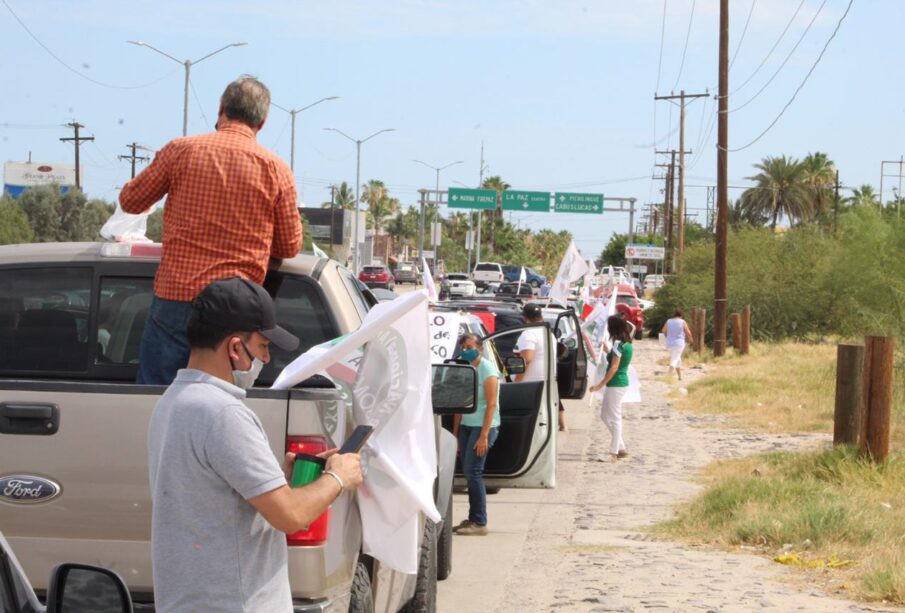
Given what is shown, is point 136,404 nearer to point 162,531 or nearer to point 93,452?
point 93,452

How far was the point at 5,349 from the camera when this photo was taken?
18.5 feet

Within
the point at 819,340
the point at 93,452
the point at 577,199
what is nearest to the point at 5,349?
the point at 93,452

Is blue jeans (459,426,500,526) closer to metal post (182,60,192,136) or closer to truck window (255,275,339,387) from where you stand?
truck window (255,275,339,387)

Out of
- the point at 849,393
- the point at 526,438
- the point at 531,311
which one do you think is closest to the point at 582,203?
the point at 531,311

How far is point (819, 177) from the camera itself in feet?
318

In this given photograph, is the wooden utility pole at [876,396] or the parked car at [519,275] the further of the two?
the parked car at [519,275]

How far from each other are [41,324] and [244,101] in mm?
1288

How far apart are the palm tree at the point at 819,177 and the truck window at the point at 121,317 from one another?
3678 inches

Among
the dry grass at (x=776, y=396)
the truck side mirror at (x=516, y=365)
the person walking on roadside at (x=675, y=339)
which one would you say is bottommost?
the dry grass at (x=776, y=396)

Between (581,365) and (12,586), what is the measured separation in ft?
49.5

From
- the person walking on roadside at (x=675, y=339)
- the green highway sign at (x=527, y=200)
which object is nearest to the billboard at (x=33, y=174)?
the green highway sign at (x=527, y=200)

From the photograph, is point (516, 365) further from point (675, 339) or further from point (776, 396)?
point (675, 339)

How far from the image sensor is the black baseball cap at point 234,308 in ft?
11.5

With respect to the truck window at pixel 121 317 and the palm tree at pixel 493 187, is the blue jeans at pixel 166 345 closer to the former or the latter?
the truck window at pixel 121 317
